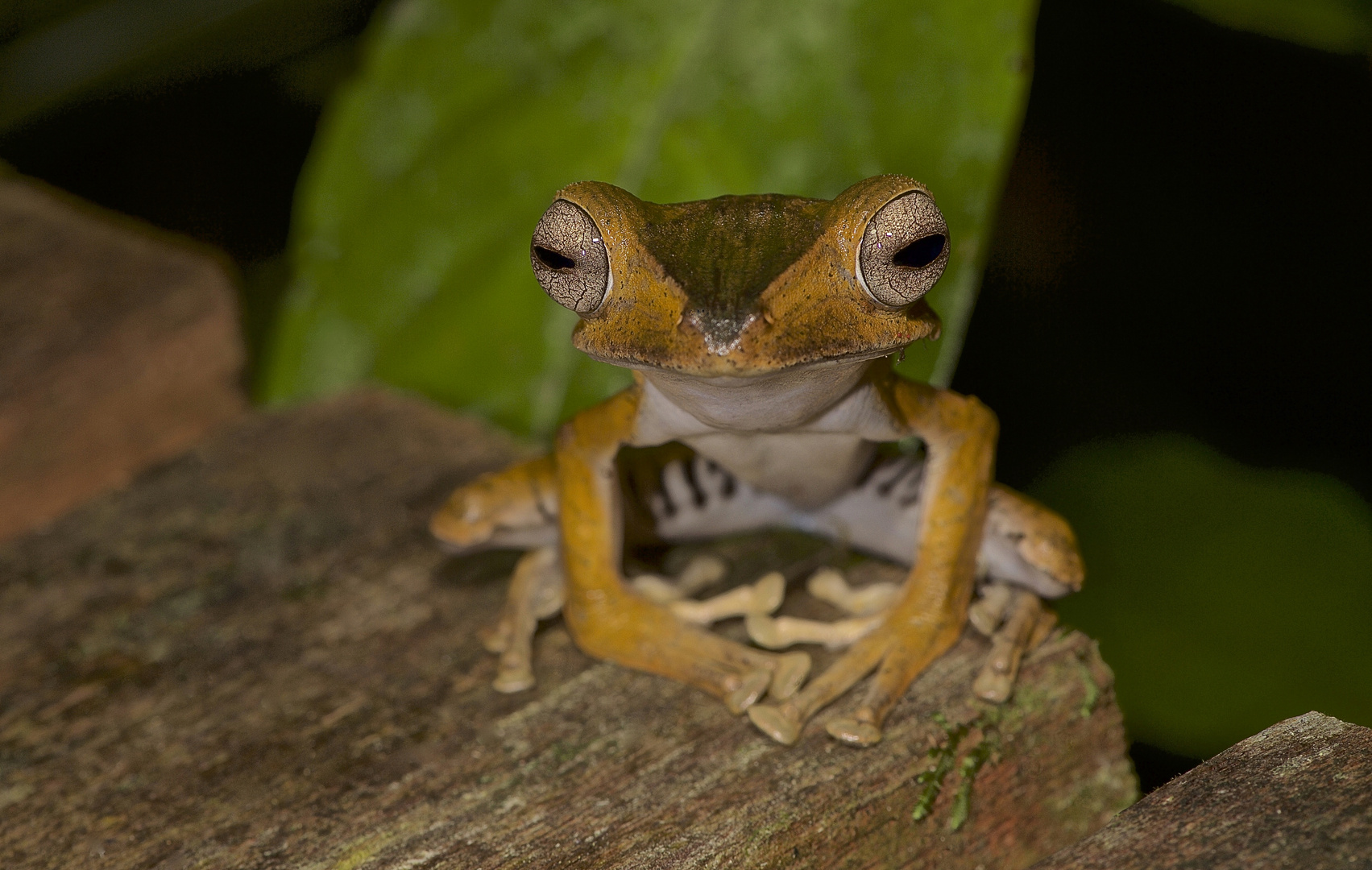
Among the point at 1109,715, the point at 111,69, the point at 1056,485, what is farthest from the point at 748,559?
the point at 111,69

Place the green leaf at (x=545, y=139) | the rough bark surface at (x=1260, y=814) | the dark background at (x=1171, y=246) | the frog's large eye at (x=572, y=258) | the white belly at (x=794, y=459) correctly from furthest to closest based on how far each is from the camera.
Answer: the dark background at (x=1171, y=246) → the green leaf at (x=545, y=139) → the white belly at (x=794, y=459) → the frog's large eye at (x=572, y=258) → the rough bark surface at (x=1260, y=814)

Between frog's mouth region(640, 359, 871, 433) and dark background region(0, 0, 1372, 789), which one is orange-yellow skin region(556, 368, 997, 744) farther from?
dark background region(0, 0, 1372, 789)

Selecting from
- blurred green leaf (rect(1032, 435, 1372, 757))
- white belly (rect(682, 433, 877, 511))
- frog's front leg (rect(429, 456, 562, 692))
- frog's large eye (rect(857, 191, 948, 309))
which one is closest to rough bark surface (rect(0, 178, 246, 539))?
frog's front leg (rect(429, 456, 562, 692))

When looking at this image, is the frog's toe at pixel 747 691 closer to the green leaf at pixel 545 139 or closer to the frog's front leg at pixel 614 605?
the frog's front leg at pixel 614 605

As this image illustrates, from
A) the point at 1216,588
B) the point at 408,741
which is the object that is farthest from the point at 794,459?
the point at 1216,588

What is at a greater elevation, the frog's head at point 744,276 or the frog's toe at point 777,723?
the frog's head at point 744,276

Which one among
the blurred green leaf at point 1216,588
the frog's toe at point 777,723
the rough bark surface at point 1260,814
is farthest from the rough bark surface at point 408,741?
the blurred green leaf at point 1216,588

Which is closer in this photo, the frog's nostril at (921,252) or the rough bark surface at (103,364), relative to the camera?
the frog's nostril at (921,252)
